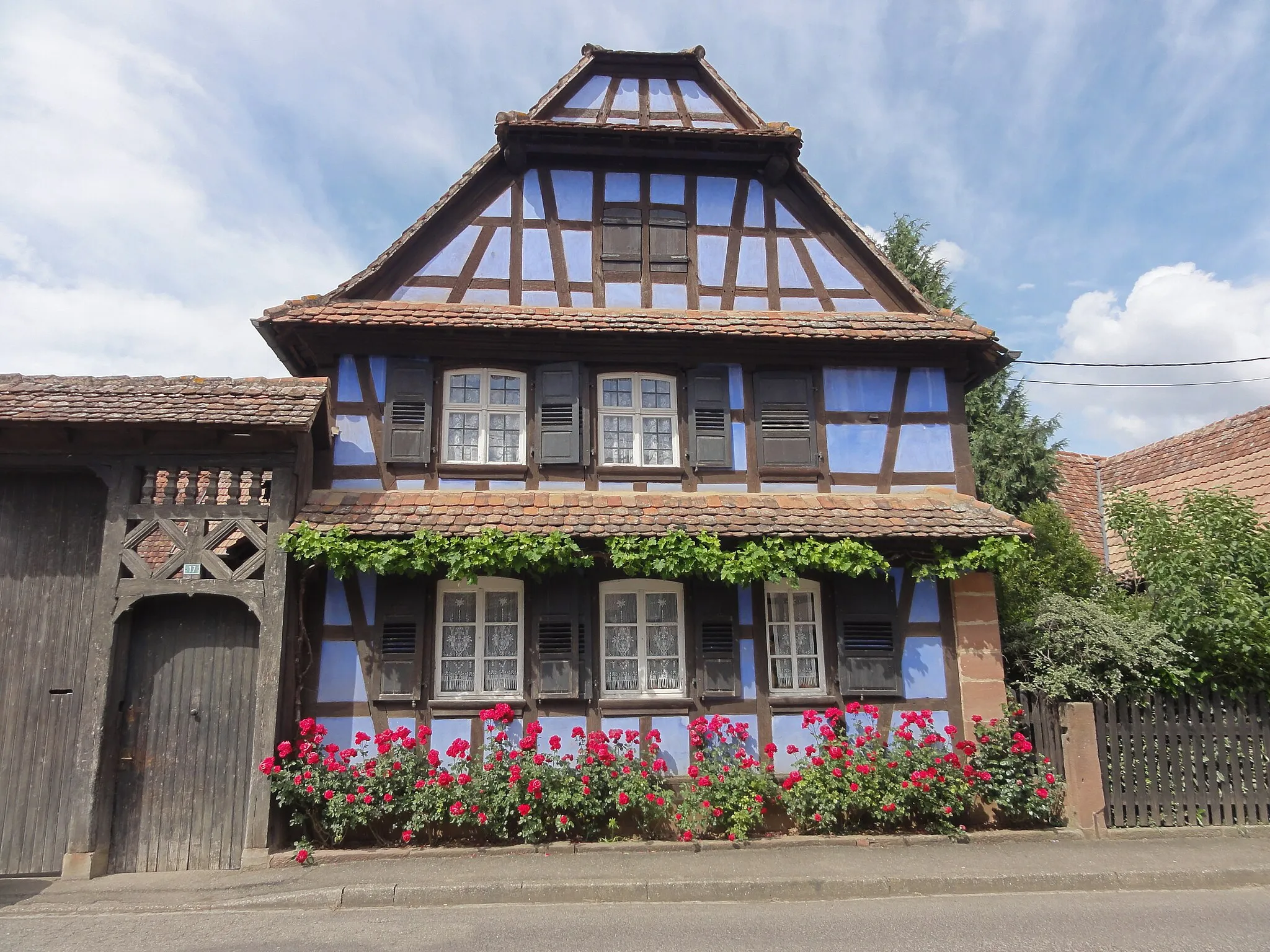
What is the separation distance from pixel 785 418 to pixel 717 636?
2948 mm

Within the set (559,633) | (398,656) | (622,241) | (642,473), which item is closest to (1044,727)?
(642,473)

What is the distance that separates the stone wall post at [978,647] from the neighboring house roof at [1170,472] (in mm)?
5865

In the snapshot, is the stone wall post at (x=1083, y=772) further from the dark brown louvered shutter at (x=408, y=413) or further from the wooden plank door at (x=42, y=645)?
the wooden plank door at (x=42, y=645)

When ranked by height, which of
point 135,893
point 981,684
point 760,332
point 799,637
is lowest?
point 135,893

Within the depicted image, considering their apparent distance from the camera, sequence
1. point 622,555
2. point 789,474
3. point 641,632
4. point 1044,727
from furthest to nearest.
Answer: point 789,474 < point 641,632 < point 1044,727 < point 622,555

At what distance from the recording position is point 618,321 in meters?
9.40

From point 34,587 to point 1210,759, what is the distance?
1307 centimetres

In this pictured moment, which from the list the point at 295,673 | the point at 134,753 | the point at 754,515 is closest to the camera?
the point at 134,753

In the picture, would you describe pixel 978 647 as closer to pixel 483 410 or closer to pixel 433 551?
pixel 433 551

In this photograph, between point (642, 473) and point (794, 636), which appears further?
point (642, 473)

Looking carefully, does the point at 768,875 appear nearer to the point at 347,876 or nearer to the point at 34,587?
the point at 347,876

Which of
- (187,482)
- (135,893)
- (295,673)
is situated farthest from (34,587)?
(135,893)

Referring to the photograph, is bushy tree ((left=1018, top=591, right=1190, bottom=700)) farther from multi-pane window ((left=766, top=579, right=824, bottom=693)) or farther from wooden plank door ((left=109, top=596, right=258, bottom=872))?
wooden plank door ((left=109, top=596, right=258, bottom=872))

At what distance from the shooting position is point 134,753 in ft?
25.2
